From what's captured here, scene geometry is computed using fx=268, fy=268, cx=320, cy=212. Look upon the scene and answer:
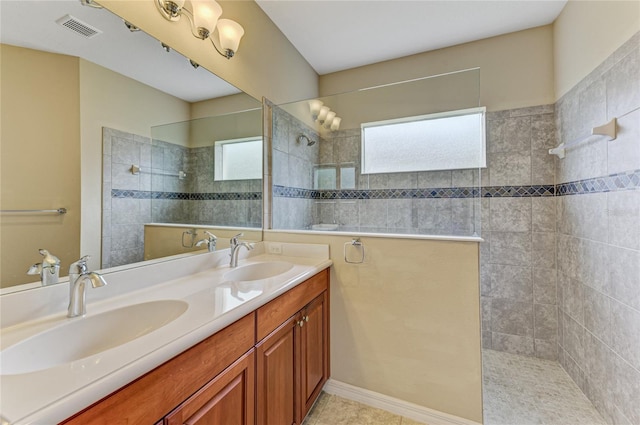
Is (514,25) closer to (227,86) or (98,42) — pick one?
(227,86)

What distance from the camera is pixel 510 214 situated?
231 centimetres

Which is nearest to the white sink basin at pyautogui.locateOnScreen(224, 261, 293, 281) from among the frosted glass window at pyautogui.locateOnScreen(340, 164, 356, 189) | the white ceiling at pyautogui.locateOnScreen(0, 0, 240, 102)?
the white ceiling at pyautogui.locateOnScreen(0, 0, 240, 102)

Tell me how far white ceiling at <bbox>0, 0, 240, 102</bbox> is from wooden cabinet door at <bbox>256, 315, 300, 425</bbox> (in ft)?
4.30

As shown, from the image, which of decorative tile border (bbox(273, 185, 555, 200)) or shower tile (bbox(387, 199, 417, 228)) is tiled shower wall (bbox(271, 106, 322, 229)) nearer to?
decorative tile border (bbox(273, 185, 555, 200))

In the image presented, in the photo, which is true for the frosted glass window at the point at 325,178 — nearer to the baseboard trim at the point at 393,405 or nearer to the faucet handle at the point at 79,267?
the baseboard trim at the point at 393,405

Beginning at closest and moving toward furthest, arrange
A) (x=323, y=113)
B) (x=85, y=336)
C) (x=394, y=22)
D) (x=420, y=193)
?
(x=85, y=336) < (x=394, y=22) < (x=420, y=193) < (x=323, y=113)

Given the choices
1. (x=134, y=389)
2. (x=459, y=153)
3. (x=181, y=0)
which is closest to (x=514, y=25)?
(x=459, y=153)

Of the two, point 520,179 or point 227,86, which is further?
point 520,179

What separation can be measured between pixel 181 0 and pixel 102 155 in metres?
0.86

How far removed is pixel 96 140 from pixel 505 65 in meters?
2.98

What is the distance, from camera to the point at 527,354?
7.37 feet

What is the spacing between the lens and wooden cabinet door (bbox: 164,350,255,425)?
76 cm

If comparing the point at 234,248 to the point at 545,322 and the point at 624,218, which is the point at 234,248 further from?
the point at 545,322

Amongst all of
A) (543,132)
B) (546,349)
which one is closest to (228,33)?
(543,132)
